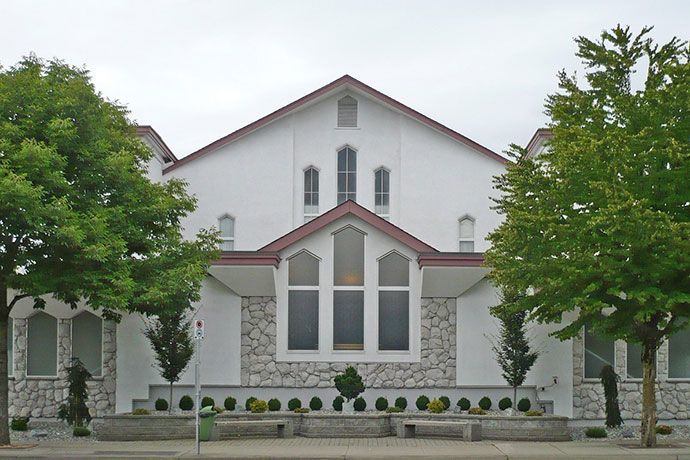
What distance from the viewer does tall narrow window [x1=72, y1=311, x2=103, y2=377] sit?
31344 mm

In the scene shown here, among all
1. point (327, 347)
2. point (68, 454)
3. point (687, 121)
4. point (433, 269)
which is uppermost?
point (687, 121)

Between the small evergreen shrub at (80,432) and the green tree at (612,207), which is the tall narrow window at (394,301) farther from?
the small evergreen shrub at (80,432)

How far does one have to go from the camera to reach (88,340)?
31500mm

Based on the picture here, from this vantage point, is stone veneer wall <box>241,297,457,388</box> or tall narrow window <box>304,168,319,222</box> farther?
tall narrow window <box>304,168,319,222</box>

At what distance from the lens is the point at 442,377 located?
100.0 feet

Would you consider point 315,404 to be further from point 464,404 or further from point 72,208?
point 72,208

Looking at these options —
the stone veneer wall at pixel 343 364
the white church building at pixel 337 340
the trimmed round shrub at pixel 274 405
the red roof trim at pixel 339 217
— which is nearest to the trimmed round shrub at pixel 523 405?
the white church building at pixel 337 340

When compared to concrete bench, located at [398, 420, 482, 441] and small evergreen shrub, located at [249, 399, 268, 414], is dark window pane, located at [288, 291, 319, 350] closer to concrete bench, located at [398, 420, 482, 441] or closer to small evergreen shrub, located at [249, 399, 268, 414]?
small evergreen shrub, located at [249, 399, 268, 414]

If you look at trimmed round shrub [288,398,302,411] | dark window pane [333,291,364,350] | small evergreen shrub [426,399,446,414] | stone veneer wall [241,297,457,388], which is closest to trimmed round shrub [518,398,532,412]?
stone veneer wall [241,297,457,388]

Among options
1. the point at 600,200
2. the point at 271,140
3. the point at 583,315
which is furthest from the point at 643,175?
the point at 271,140

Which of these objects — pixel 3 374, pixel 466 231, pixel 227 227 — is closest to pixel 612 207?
pixel 3 374

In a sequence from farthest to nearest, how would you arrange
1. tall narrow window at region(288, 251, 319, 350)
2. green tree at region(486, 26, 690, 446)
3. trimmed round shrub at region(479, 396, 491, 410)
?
tall narrow window at region(288, 251, 319, 350)
trimmed round shrub at region(479, 396, 491, 410)
green tree at region(486, 26, 690, 446)

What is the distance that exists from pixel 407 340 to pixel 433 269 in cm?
235

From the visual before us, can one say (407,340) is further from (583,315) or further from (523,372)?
(583,315)
